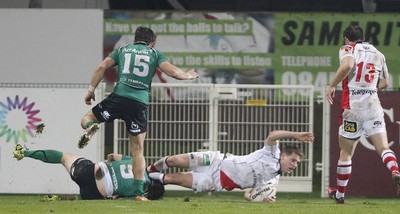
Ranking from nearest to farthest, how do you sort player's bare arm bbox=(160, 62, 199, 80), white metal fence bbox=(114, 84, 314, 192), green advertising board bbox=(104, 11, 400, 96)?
player's bare arm bbox=(160, 62, 199, 80), white metal fence bbox=(114, 84, 314, 192), green advertising board bbox=(104, 11, 400, 96)

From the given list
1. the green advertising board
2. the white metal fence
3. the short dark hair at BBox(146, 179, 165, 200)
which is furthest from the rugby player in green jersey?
the green advertising board

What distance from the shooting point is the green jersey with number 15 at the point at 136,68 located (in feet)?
57.7

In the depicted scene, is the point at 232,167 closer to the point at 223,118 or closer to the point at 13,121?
the point at 223,118

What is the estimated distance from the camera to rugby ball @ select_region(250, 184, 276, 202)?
17953 mm

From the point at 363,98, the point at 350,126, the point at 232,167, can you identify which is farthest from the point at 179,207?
the point at 363,98

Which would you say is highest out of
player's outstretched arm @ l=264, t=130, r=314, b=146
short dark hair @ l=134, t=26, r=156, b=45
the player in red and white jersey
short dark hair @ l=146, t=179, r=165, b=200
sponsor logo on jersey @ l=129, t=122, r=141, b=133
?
short dark hair @ l=134, t=26, r=156, b=45

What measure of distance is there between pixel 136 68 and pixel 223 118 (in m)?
4.14

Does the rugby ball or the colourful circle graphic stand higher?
the colourful circle graphic

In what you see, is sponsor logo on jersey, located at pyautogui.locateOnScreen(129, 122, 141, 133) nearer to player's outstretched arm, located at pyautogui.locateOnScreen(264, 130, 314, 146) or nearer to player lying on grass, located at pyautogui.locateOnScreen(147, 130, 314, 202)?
player lying on grass, located at pyautogui.locateOnScreen(147, 130, 314, 202)

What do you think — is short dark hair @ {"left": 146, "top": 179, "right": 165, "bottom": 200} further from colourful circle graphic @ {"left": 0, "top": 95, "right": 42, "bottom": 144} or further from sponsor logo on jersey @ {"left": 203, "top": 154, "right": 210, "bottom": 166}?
colourful circle graphic @ {"left": 0, "top": 95, "right": 42, "bottom": 144}

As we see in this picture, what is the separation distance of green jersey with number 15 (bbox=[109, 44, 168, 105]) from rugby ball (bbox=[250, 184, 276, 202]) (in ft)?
5.55

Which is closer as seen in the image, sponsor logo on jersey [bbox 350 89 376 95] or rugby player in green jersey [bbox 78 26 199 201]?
rugby player in green jersey [bbox 78 26 199 201]

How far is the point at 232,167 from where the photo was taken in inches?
719

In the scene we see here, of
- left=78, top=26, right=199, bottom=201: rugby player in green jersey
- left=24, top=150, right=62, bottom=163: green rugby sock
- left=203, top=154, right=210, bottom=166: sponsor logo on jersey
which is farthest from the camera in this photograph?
left=203, top=154, right=210, bottom=166: sponsor logo on jersey
